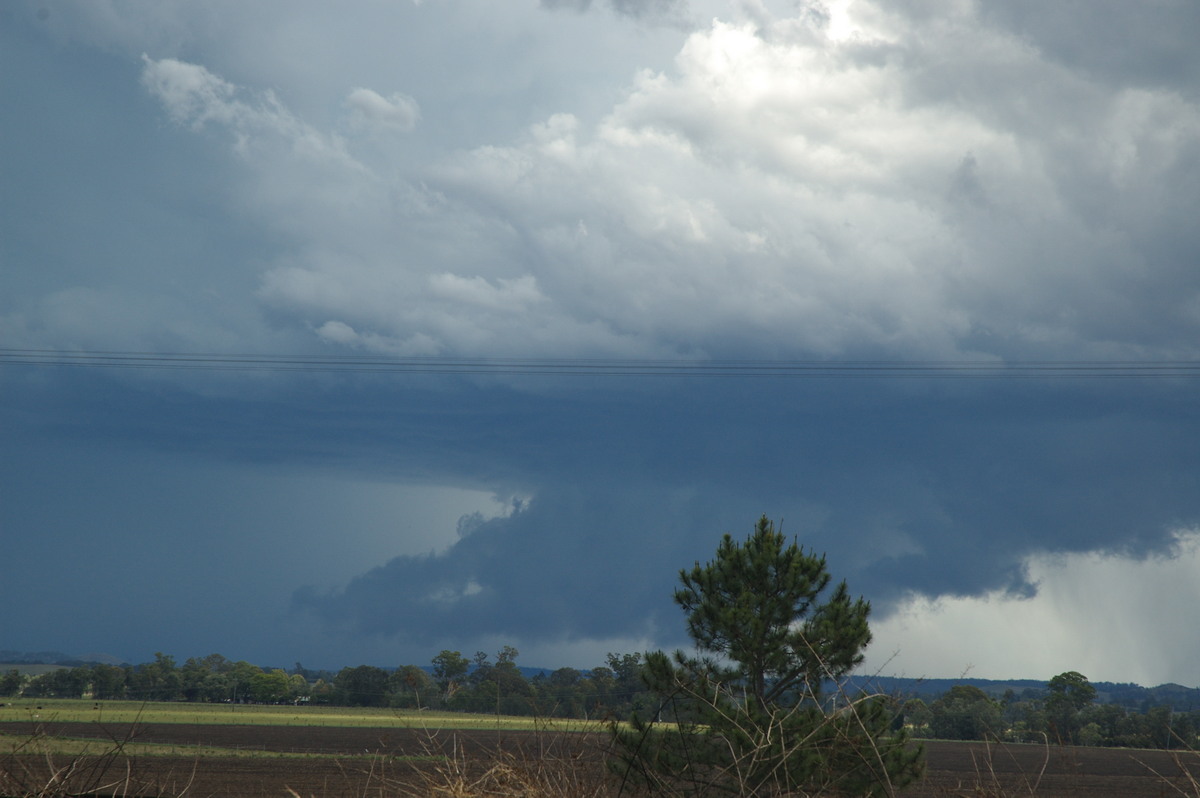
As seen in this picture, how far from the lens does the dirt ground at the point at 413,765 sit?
7.75m

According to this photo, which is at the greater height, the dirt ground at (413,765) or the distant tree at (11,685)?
the dirt ground at (413,765)

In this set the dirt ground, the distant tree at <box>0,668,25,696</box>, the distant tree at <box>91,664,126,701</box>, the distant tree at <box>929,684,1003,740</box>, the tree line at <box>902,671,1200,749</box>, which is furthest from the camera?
the distant tree at <box>91,664,126,701</box>

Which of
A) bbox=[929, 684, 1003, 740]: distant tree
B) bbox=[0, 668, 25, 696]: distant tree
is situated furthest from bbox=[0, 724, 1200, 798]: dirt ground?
bbox=[0, 668, 25, 696]: distant tree

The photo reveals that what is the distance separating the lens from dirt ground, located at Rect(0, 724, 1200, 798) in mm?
7746

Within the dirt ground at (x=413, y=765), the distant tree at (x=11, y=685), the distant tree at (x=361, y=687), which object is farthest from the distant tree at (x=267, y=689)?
the dirt ground at (x=413, y=765)

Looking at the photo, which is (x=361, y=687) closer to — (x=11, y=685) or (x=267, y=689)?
(x=267, y=689)

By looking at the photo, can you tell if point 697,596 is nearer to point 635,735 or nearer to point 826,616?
point 826,616

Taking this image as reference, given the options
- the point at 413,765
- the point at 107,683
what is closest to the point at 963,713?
the point at 413,765

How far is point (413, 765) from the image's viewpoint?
243 inches

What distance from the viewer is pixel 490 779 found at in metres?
7.45

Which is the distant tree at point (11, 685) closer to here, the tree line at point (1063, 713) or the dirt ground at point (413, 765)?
the dirt ground at point (413, 765)

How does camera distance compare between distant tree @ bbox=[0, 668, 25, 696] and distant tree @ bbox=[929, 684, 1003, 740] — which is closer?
distant tree @ bbox=[929, 684, 1003, 740]

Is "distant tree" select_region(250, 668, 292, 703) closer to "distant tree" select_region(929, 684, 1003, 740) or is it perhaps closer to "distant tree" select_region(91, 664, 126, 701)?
"distant tree" select_region(91, 664, 126, 701)

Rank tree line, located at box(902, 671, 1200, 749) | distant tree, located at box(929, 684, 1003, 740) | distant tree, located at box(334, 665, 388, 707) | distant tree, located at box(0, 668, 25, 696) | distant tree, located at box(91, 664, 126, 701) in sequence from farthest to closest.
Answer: distant tree, located at box(334, 665, 388, 707) → distant tree, located at box(91, 664, 126, 701) → distant tree, located at box(0, 668, 25, 696) → tree line, located at box(902, 671, 1200, 749) → distant tree, located at box(929, 684, 1003, 740)
